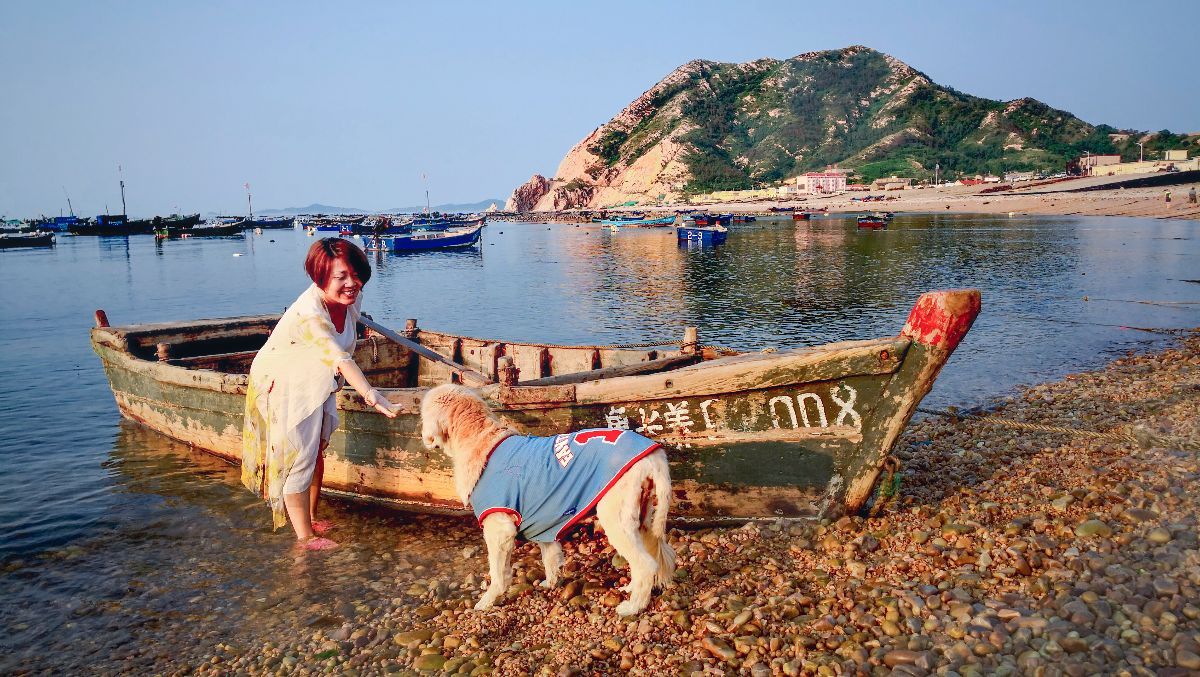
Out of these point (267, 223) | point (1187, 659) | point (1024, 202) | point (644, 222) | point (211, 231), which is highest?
point (267, 223)

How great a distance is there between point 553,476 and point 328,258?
2.92 meters

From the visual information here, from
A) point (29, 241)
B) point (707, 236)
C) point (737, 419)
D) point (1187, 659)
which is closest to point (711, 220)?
point (707, 236)

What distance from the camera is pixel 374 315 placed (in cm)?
3038

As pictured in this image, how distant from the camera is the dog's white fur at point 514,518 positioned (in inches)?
182

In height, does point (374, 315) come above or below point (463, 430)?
below

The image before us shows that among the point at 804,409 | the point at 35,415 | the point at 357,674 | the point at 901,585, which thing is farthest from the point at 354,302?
the point at 35,415

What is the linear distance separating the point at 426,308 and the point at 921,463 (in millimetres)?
27147

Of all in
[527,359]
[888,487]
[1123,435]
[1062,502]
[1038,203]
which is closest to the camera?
[888,487]

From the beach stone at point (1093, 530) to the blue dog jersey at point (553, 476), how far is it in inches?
148

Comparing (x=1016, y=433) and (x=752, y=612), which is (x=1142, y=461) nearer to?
(x=1016, y=433)

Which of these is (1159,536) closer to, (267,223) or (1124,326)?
(1124,326)

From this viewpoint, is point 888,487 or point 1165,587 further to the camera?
point 888,487

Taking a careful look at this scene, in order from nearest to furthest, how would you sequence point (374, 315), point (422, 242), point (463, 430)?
point (463, 430)
point (374, 315)
point (422, 242)

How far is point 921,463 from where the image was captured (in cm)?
787
